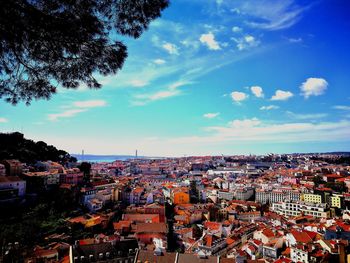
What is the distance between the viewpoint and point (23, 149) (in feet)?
129

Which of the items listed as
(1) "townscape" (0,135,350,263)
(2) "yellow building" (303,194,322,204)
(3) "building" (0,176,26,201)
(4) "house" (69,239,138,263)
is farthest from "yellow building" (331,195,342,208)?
(3) "building" (0,176,26,201)

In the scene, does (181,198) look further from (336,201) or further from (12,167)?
(12,167)

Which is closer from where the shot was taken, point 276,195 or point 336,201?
point 336,201

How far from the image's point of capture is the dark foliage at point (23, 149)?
1463 inches

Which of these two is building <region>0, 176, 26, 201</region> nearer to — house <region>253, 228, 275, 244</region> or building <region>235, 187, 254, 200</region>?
house <region>253, 228, 275, 244</region>

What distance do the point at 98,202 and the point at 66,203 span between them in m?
5.52

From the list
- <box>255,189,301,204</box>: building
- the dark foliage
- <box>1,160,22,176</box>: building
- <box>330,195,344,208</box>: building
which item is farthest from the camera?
<box>255,189,301,204</box>: building

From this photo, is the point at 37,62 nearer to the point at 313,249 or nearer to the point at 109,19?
the point at 109,19

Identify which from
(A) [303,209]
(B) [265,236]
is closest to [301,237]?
(B) [265,236]

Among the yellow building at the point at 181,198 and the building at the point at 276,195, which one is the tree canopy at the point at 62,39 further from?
the building at the point at 276,195

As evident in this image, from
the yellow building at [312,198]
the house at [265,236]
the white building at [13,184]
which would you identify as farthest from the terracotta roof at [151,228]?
the yellow building at [312,198]

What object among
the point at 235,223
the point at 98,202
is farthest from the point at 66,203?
the point at 235,223

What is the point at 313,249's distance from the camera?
20.7 metres

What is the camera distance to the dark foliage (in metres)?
37.2
